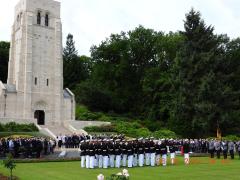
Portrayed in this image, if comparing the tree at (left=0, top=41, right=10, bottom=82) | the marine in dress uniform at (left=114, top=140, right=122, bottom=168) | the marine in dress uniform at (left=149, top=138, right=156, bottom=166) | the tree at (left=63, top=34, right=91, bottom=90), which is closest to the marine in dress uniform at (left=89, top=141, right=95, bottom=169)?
the marine in dress uniform at (left=114, top=140, right=122, bottom=168)

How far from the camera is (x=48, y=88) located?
56281 mm

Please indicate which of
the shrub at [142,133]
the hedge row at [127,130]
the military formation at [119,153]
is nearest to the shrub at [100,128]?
the hedge row at [127,130]

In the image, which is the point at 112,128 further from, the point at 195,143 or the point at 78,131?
the point at 195,143

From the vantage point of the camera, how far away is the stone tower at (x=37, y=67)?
53.9m

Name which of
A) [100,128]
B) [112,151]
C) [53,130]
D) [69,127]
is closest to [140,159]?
[112,151]

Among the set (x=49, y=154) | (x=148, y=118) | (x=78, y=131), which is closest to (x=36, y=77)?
(x=78, y=131)

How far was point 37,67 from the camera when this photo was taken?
55406mm

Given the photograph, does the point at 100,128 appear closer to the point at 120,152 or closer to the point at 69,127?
the point at 69,127

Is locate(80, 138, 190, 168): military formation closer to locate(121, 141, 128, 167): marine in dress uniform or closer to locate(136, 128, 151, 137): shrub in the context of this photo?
locate(121, 141, 128, 167): marine in dress uniform

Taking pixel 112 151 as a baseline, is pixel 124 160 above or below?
below

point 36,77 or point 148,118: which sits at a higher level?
point 36,77

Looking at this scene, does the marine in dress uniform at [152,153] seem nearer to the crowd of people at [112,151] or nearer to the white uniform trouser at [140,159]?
the crowd of people at [112,151]

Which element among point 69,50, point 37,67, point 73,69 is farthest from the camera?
point 69,50

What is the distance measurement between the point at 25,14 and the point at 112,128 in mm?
19935
